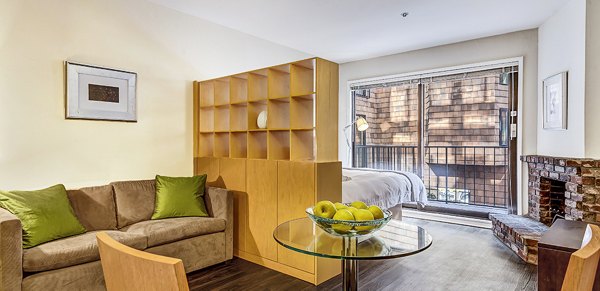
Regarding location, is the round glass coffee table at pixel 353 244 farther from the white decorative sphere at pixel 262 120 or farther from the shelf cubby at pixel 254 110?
the shelf cubby at pixel 254 110

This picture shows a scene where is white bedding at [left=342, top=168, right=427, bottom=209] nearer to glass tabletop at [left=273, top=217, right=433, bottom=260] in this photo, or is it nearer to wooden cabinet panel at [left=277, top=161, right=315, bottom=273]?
wooden cabinet panel at [left=277, top=161, right=315, bottom=273]

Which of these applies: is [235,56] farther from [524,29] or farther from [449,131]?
[524,29]

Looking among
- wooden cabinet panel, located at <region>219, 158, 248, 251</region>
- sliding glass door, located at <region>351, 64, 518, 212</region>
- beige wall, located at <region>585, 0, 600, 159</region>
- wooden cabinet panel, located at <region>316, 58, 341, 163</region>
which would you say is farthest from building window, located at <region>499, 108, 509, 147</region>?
wooden cabinet panel, located at <region>219, 158, 248, 251</region>

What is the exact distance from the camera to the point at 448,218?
5.04m

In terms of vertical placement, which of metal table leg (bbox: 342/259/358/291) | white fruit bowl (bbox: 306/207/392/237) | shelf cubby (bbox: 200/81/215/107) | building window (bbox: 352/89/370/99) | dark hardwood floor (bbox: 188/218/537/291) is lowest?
dark hardwood floor (bbox: 188/218/537/291)

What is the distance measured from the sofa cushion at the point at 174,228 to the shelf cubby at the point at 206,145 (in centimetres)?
105

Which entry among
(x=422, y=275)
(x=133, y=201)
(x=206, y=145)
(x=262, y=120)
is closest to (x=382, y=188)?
(x=422, y=275)

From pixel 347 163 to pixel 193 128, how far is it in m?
3.10

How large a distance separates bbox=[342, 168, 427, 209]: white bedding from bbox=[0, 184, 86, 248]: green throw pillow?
231 centimetres

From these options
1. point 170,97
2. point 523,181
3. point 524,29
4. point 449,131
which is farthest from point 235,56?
point 523,181

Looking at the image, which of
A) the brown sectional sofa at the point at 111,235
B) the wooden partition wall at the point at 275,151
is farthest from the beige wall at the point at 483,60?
the brown sectional sofa at the point at 111,235

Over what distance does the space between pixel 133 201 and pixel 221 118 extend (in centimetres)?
128

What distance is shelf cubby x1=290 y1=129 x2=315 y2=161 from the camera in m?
3.08

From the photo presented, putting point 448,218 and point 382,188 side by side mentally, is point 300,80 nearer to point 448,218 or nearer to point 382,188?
point 382,188
